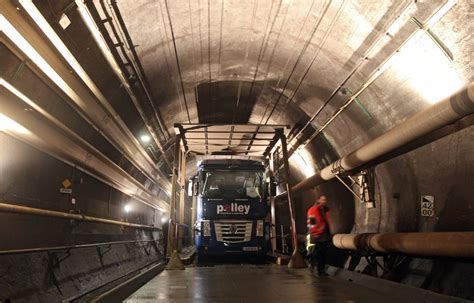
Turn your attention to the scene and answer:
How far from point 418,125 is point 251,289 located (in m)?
3.17

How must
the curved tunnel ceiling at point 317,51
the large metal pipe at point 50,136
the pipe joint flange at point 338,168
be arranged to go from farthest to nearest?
the pipe joint flange at point 338,168 → the curved tunnel ceiling at point 317,51 → the large metal pipe at point 50,136

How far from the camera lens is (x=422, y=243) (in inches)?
240

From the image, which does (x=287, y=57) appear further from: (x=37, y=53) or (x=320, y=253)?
(x=37, y=53)

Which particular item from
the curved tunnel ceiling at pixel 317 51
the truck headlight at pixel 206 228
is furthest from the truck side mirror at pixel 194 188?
Result: the curved tunnel ceiling at pixel 317 51

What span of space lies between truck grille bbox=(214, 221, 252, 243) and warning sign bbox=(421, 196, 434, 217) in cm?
520

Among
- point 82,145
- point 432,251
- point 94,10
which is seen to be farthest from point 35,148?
point 432,251

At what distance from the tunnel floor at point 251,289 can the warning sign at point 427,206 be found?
2.03m

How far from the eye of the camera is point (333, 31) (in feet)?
24.1

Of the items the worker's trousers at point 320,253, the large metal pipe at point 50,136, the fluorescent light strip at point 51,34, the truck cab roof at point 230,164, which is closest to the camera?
the fluorescent light strip at point 51,34

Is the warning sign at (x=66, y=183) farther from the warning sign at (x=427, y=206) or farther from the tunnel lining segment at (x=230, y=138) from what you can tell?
the warning sign at (x=427, y=206)

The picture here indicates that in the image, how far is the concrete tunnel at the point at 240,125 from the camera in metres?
→ 5.21

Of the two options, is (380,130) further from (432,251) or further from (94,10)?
(94,10)

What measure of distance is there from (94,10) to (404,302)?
212 inches

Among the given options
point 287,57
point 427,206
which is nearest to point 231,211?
point 287,57
